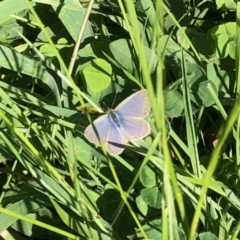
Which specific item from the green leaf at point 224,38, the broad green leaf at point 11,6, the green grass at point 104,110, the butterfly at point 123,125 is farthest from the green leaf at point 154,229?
the broad green leaf at point 11,6

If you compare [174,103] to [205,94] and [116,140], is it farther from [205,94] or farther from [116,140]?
[116,140]

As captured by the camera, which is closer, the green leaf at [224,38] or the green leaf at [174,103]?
the green leaf at [174,103]

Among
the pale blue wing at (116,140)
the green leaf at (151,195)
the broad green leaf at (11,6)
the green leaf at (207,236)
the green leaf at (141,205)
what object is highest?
the broad green leaf at (11,6)

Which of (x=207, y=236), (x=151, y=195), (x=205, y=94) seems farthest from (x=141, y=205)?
(x=205, y=94)

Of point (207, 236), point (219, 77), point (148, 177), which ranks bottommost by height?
point (207, 236)

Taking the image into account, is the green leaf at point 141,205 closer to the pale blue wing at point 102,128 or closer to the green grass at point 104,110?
the green grass at point 104,110

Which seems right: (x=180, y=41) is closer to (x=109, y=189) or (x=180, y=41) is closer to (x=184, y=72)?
(x=184, y=72)

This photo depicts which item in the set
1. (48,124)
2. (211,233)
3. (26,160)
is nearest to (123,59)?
(48,124)
